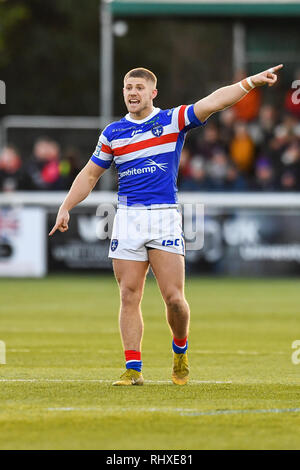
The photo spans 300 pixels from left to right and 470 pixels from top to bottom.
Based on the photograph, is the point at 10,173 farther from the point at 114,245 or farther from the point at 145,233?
the point at 145,233

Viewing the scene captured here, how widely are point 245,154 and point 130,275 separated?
55.9 feet

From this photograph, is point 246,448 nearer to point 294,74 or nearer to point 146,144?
point 146,144

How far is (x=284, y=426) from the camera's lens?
6941 millimetres

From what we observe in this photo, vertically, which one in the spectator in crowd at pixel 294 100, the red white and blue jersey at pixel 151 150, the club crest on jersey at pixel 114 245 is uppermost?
the spectator in crowd at pixel 294 100

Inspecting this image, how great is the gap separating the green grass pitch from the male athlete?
450mm

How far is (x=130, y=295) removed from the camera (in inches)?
356

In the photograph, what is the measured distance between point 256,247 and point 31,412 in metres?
16.7

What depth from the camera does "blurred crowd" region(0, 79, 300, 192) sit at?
2498 cm

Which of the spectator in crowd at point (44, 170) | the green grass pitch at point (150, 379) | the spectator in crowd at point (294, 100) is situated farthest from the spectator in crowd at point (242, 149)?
the green grass pitch at point (150, 379)

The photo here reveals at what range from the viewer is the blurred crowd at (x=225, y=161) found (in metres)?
25.0

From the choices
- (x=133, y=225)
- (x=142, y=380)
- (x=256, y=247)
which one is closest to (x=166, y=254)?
(x=133, y=225)

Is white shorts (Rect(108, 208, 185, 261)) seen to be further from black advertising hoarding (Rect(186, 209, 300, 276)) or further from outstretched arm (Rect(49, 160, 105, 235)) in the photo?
black advertising hoarding (Rect(186, 209, 300, 276))

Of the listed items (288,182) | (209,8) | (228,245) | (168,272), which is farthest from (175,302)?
(209,8)

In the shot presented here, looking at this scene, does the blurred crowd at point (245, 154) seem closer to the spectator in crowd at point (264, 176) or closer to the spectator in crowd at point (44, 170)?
the spectator in crowd at point (264, 176)
